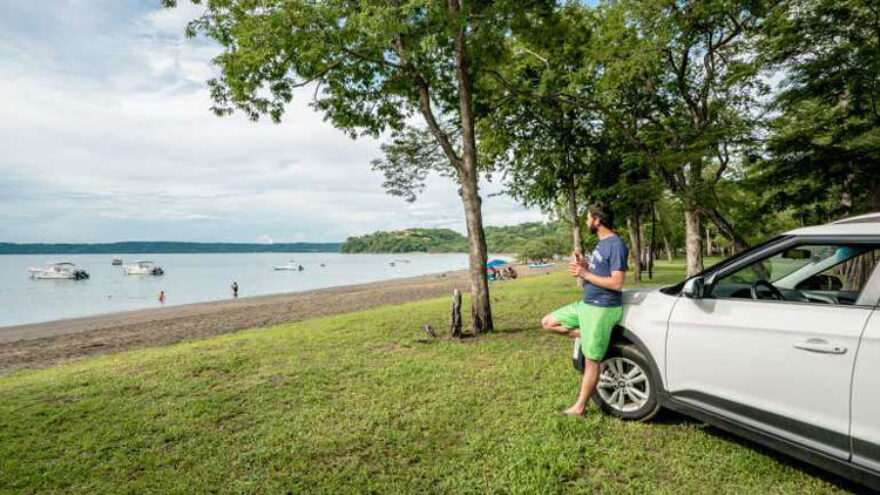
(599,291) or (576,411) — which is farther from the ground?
(599,291)

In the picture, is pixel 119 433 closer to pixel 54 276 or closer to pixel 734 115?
pixel 734 115

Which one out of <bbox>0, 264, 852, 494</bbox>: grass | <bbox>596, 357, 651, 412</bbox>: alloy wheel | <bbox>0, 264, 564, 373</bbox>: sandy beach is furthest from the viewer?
<bbox>0, 264, 564, 373</bbox>: sandy beach

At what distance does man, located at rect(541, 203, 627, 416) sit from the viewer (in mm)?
4129

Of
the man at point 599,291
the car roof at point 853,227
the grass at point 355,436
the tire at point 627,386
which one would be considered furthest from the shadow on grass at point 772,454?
the car roof at point 853,227

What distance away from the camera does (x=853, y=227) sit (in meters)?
3.11

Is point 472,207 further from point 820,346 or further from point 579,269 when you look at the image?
point 820,346

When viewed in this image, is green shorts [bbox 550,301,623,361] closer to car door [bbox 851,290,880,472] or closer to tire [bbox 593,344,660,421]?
tire [bbox 593,344,660,421]

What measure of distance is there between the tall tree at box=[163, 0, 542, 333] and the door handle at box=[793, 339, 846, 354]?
6.71 meters

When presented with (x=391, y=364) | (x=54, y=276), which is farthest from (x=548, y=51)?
(x=54, y=276)

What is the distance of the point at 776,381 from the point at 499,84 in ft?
Answer: 34.0

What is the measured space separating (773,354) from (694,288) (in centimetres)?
76

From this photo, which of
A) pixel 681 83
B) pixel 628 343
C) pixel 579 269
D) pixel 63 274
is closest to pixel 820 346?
pixel 628 343

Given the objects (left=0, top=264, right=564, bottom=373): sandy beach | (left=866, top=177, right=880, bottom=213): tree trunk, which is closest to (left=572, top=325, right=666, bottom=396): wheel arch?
(left=866, top=177, right=880, bottom=213): tree trunk

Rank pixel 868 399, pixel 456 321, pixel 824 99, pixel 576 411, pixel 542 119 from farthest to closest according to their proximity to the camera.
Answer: pixel 542 119, pixel 456 321, pixel 824 99, pixel 576 411, pixel 868 399
